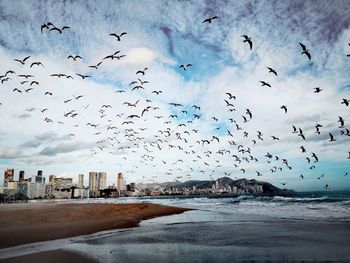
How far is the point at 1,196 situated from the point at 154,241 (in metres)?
205

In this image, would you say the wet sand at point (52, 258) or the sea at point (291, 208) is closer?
the wet sand at point (52, 258)

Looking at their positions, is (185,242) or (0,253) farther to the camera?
(185,242)

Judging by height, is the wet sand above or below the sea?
above

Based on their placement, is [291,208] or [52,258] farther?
[291,208]

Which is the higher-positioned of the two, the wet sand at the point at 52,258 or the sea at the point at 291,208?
the wet sand at the point at 52,258

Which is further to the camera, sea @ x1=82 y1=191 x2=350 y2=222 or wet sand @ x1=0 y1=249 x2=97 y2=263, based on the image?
sea @ x1=82 y1=191 x2=350 y2=222

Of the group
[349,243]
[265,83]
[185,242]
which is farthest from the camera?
[265,83]

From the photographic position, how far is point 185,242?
1627cm

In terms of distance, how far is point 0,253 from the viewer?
550 inches

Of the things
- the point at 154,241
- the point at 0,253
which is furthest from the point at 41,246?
the point at 154,241

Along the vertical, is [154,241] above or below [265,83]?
below

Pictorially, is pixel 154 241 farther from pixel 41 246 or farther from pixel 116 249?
pixel 41 246

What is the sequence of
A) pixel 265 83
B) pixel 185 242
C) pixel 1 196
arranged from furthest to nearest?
1. pixel 1 196
2. pixel 265 83
3. pixel 185 242

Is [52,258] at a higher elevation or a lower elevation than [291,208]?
higher
